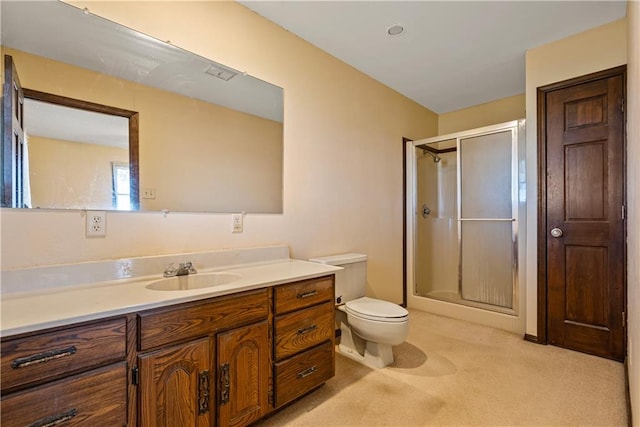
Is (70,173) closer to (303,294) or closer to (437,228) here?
(303,294)

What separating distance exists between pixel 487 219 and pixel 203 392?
3014mm

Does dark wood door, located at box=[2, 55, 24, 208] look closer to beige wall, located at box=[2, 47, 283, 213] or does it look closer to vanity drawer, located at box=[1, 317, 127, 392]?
beige wall, located at box=[2, 47, 283, 213]

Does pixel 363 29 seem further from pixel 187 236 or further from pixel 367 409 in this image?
pixel 367 409

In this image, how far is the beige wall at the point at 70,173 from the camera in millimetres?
1345

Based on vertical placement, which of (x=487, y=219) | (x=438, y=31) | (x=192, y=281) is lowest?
(x=192, y=281)

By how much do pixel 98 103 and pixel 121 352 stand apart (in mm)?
1180

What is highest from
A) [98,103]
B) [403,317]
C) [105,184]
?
[98,103]

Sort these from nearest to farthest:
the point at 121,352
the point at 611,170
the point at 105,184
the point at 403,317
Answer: the point at 121,352
the point at 105,184
the point at 403,317
the point at 611,170

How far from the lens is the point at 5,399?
883 mm

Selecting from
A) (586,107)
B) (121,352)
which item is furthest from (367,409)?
(586,107)

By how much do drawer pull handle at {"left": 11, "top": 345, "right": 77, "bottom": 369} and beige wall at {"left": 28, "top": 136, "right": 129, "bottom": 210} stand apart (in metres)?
0.71

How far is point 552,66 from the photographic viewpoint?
2477 mm

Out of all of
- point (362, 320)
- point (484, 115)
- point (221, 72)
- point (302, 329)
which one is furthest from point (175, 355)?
point (484, 115)

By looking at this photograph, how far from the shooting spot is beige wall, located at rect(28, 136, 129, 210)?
134 cm
